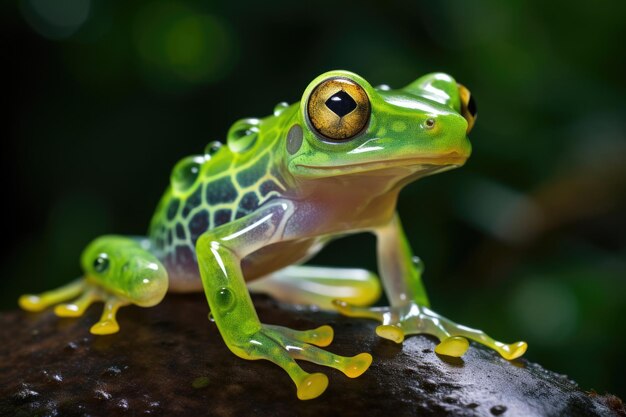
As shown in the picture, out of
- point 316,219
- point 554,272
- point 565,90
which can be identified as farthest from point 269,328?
point 565,90

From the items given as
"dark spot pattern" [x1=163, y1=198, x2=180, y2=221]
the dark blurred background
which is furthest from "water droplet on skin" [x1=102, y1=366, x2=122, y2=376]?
the dark blurred background

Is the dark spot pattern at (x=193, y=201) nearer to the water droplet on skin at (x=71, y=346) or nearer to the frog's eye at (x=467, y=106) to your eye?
the water droplet on skin at (x=71, y=346)

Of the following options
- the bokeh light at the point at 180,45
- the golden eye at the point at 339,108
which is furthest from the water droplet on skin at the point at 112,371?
the bokeh light at the point at 180,45

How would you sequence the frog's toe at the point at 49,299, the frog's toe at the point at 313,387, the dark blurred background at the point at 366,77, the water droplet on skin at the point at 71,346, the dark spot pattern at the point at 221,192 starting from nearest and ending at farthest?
1. the frog's toe at the point at 313,387
2. the water droplet on skin at the point at 71,346
3. the dark spot pattern at the point at 221,192
4. the frog's toe at the point at 49,299
5. the dark blurred background at the point at 366,77

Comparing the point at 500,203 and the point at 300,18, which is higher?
the point at 300,18

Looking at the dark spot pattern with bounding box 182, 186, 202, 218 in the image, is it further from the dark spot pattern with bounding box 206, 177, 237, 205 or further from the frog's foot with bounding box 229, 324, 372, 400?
the frog's foot with bounding box 229, 324, 372, 400

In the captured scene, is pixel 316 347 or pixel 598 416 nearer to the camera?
pixel 598 416

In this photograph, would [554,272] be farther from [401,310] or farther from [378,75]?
[401,310]

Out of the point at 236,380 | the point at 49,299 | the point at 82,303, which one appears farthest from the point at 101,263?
the point at 236,380
